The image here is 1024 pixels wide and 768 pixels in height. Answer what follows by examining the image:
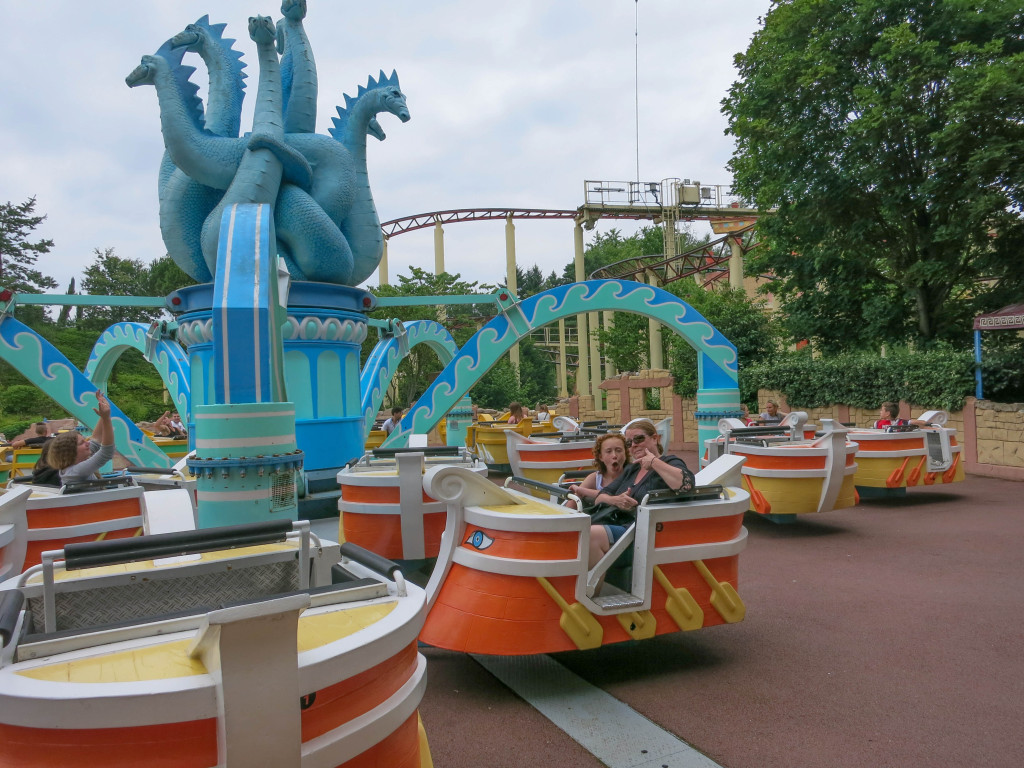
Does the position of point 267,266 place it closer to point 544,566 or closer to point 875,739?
point 544,566

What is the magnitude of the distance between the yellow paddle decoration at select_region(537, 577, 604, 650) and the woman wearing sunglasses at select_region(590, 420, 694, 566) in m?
0.32

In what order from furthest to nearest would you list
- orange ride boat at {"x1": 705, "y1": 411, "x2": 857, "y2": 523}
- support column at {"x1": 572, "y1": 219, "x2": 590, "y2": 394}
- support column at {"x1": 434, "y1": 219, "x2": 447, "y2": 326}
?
support column at {"x1": 434, "y1": 219, "x2": 447, "y2": 326} → support column at {"x1": 572, "y1": 219, "x2": 590, "y2": 394} → orange ride boat at {"x1": 705, "y1": 411, "x2": 857, "y2": 523}

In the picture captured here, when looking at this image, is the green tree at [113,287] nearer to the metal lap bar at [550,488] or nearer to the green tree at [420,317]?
the green tree at [420,317]

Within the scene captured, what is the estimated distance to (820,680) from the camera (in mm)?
3723

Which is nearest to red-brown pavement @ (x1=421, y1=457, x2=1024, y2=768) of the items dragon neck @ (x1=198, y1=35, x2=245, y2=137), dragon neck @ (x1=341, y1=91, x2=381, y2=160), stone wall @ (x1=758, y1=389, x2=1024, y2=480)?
stone wall @ (x1=758, y1=389, x2=1024, y2=480)

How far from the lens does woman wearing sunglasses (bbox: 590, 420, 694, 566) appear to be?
153 inches

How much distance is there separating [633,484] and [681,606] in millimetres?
700

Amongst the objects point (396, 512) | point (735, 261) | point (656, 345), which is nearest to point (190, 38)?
point (396, 512)

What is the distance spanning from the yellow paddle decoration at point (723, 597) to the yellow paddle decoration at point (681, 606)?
118 millimetres

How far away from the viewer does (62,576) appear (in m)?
2.22

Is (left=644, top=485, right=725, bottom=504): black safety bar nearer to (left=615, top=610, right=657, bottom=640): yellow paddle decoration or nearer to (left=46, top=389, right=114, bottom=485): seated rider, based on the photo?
(left=615, top=610, right=657, bottom=640): yellow paddle decoration

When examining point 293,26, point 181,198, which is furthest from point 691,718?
point 293,26

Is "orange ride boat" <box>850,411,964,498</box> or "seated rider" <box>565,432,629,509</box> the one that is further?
"orange ride boat" <box>850,411,964,498</box>

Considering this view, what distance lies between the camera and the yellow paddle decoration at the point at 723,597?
3.89m
